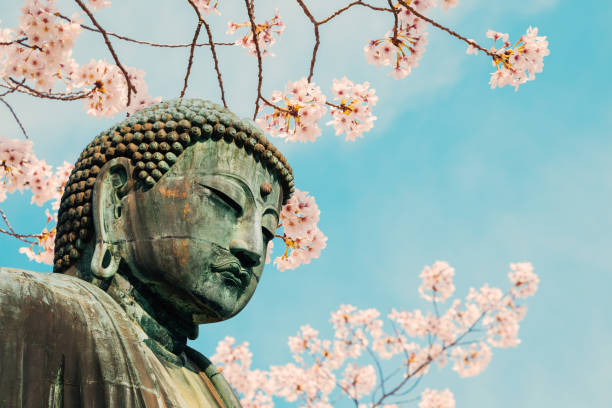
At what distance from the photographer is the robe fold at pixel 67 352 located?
94.0 inches

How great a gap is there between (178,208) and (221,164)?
31 cm

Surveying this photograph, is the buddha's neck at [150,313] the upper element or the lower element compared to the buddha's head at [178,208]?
lower

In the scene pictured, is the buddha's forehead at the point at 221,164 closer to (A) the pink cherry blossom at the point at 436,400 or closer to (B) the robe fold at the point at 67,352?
(B) the robe fold at the point at 67,352

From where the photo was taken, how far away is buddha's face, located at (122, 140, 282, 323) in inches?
118

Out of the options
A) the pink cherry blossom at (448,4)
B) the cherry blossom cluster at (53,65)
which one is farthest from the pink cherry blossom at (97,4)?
the pink cherry blossom at (448,4)

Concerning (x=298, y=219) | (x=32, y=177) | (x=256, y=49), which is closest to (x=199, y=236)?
(x=256, y=49)

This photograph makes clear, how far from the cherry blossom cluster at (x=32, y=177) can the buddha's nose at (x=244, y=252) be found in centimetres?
420

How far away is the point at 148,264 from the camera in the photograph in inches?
118

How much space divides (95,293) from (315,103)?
3.99m

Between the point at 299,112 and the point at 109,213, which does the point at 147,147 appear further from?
the point at 299,112

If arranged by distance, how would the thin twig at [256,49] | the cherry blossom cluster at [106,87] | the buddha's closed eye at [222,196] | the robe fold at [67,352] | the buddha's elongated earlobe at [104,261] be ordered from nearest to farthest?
the robe fold at [67,352] → the buddha's elongated earlobe at [104,261] → the buddha's closed eye at [222,196] → the thin twig at [256,49] → the cherry blossom cluster at [106,87]

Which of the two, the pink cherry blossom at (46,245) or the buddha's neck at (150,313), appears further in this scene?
the pink cherry blossom at (46,245)

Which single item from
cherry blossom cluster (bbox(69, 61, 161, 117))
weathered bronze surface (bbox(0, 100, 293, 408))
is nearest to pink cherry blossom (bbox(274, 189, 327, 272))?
cherry blossom cluster (bbox(69, 61, 161, 117))

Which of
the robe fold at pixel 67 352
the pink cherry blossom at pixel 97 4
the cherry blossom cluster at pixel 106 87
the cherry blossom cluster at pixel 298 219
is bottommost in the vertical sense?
the robe fold at pixel 67 352
